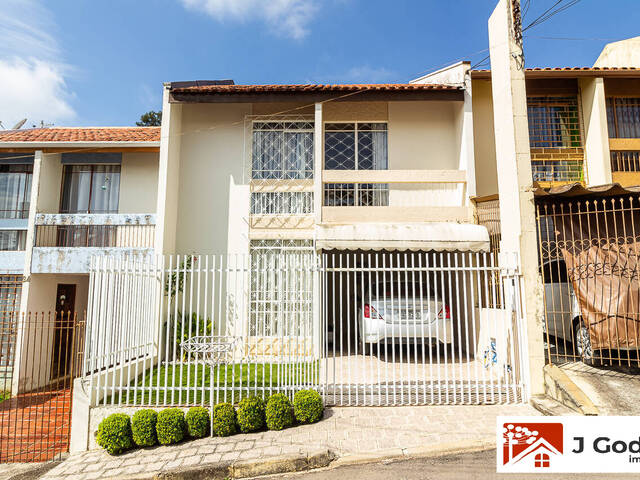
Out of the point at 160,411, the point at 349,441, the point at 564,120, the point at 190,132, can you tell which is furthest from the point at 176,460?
the point at 564,120

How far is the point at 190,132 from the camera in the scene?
43.1ft

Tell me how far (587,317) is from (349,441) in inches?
193

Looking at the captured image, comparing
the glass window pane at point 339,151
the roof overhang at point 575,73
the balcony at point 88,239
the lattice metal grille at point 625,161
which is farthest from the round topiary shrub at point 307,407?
the lattice metal grille at point 625,161

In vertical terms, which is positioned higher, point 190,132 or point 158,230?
point 190,132

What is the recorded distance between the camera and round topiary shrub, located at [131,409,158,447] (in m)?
6.37

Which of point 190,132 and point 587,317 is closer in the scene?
point 587,317

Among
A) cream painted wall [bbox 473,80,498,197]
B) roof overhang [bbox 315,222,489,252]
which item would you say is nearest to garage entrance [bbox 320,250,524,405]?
roof overhang [bbox 315,222,489,252]

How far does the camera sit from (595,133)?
12969 millimetres

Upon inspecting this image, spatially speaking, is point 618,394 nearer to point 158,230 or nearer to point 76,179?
point 158,230

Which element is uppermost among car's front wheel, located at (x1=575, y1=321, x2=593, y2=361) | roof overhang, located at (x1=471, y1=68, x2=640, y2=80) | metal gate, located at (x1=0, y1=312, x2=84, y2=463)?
roof overhang, located at (x1=471, y1=68, x2=640, y2=80)

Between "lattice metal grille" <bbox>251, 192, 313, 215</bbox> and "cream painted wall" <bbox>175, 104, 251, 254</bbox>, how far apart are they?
51cm

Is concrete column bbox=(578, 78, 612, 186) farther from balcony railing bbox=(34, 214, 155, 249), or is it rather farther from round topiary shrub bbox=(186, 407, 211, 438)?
balcony railing bbox=(34, 214, 155, 249)

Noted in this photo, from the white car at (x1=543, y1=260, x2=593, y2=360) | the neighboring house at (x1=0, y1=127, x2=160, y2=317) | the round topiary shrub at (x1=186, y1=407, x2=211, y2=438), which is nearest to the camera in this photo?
the round topiary shrub at (x1=186, y1=407, x2=211, y2=438)

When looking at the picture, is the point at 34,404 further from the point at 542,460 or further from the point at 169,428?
the point at 542,460
